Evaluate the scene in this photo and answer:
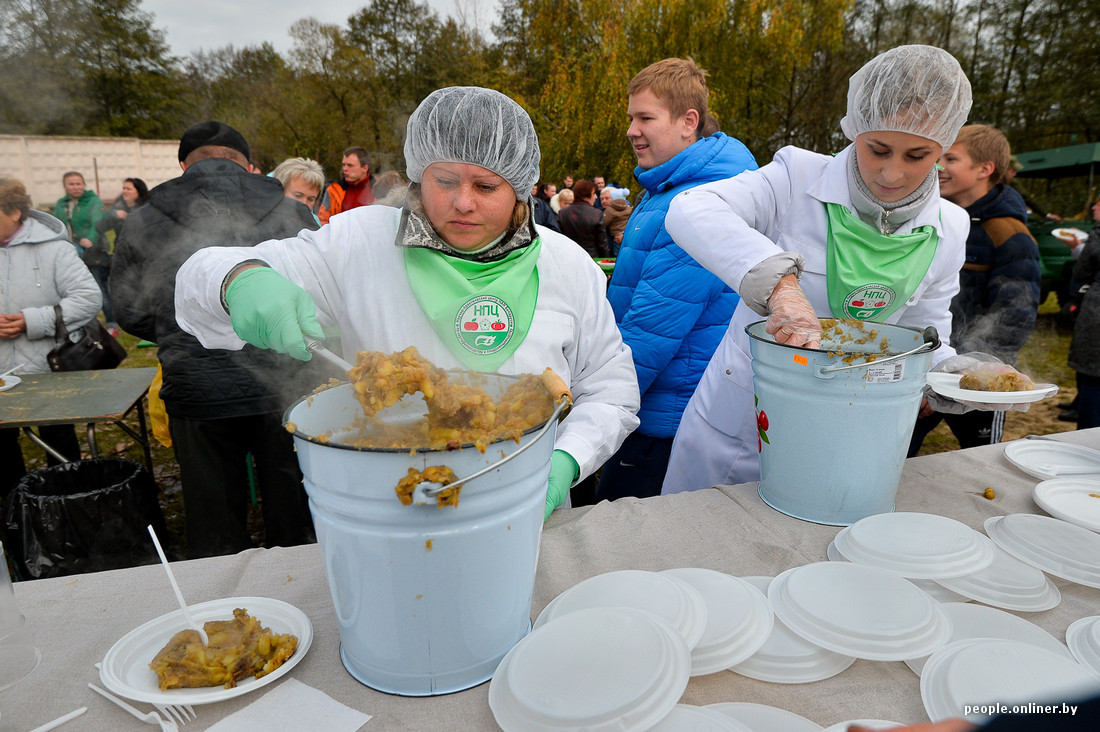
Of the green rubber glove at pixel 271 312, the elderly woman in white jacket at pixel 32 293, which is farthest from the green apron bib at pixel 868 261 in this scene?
the elderly woman in white jacket at pixel 32 293

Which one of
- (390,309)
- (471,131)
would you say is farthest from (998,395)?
(390,309)

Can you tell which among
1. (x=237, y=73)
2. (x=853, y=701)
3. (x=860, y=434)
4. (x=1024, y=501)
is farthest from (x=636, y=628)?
(x=237, y=73)

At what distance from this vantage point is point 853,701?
3.50 ft

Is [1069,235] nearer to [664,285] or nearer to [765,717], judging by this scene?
Answer: [664,285]

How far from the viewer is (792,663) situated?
1112 millimetres

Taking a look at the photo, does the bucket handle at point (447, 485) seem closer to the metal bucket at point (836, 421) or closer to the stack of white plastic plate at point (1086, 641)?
the metal bucket at point (836, 421)

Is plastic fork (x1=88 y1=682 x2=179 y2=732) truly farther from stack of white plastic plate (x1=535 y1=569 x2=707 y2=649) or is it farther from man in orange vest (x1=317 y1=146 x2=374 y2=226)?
man in orange vest (x1=317 y1=146 x2=374 y2=226)

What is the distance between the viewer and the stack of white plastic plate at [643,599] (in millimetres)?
1144

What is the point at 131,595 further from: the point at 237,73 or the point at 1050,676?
the point at 237,73

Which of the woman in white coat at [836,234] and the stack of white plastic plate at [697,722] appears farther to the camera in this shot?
the woman in white coat at [836,234]

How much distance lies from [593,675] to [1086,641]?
1.00m

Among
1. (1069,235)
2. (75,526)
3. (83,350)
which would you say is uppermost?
(1069,235)

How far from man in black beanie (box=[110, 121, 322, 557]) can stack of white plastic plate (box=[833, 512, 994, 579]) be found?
2.16 metres

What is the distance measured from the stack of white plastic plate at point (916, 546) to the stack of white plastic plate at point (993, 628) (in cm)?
9
